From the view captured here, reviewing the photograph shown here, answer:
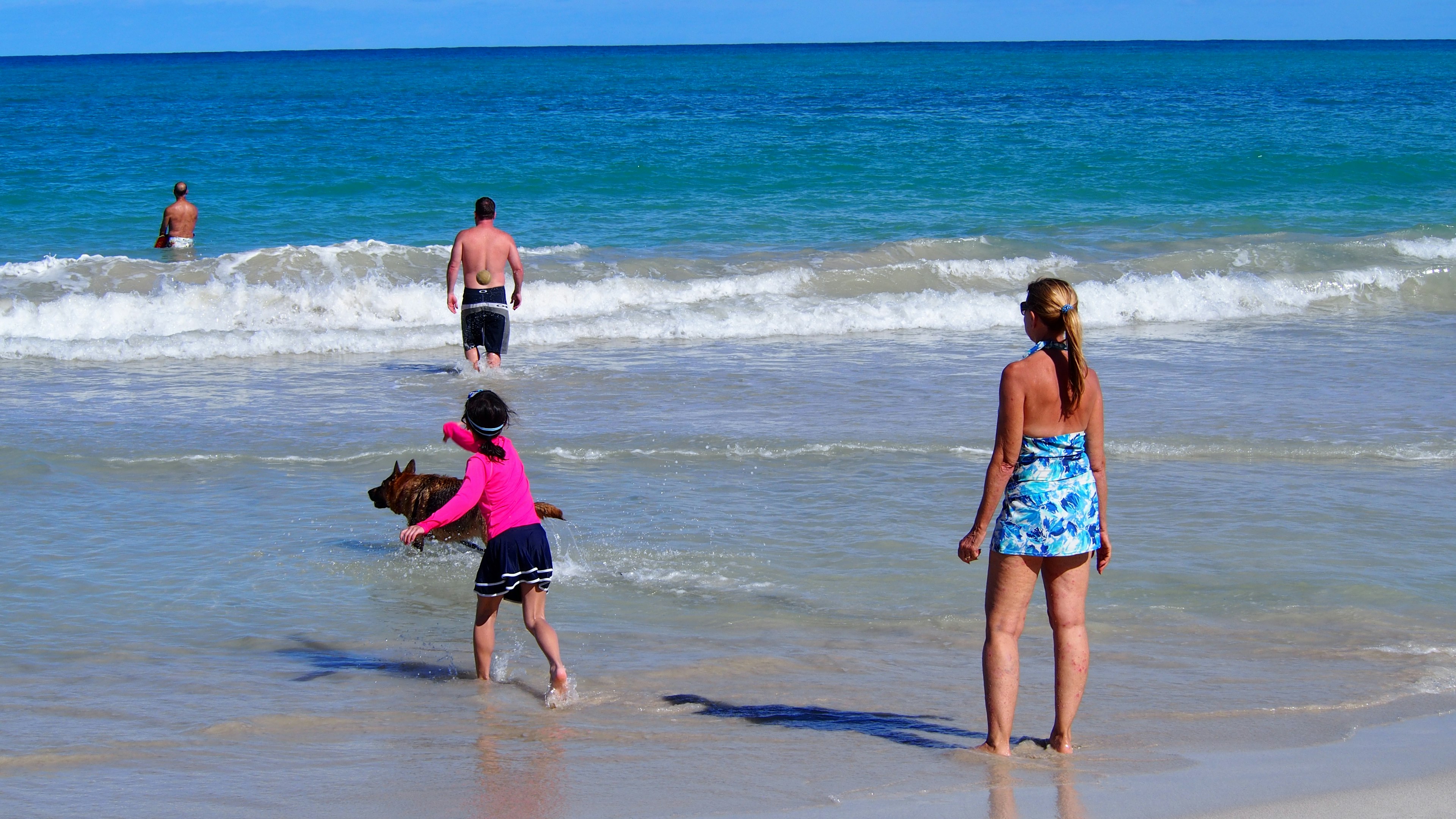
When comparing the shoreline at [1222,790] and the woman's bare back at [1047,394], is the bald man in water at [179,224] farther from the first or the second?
the shoreline at [1222,790]

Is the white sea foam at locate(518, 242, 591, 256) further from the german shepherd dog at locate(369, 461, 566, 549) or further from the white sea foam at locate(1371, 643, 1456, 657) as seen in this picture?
the white sea foam at locate(1371, 643, 1456, 657)

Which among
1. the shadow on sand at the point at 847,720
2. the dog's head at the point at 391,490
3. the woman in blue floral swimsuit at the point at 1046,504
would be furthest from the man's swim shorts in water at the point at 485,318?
the woman in blue floral swimsuit at the point at 1046,504

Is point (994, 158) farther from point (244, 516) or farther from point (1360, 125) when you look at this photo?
point (244, 516)

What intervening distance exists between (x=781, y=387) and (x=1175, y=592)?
5034 mm

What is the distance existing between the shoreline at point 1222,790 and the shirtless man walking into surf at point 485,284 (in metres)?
7.57

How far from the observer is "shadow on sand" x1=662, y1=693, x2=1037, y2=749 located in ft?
14.0

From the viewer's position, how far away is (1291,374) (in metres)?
10.8

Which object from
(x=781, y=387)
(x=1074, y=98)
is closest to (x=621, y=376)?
(x=781, y=387)

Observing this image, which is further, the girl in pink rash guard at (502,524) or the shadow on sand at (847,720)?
the girl in pink rash guard at (502,524)

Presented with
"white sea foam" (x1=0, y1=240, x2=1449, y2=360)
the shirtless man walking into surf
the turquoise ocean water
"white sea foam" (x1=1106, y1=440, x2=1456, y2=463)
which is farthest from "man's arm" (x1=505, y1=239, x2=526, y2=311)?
"white sea foam" (x1=1106, y1=440, x2=1456, y2=463)

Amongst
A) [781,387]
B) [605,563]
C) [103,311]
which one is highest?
[103,311]

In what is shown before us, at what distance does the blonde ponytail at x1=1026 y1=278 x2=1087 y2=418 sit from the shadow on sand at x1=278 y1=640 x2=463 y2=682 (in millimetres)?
2471

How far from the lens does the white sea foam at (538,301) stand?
13.1 meters

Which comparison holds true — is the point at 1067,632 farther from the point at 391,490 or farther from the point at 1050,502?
the point at 391,490
